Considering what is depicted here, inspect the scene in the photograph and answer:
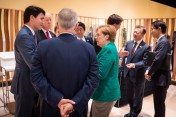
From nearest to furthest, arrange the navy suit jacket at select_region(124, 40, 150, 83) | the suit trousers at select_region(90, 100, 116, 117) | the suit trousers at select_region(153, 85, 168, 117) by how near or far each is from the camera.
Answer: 1. the suit trousers at select_region(90, 100, 116, 117)
2. the suit trousers at select_region(153, 85, 168, 117)
3. the navy suit jacket at select_region(124, 40, 150, 83)

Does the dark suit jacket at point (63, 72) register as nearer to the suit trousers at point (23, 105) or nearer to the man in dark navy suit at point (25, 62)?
the man in dark navy suit at point (25, 62)

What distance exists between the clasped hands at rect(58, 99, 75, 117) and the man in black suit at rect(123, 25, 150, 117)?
1.76m

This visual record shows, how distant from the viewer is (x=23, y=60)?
186 centimetres

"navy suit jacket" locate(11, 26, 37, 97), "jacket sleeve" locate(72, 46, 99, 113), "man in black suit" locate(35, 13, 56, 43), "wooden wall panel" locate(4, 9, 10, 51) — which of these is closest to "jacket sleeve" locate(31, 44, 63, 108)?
"jacket sleeve" locate(72, 46, 99, 113)

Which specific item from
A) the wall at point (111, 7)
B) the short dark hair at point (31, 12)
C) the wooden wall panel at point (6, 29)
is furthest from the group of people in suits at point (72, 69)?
the wall at point (111, 7)

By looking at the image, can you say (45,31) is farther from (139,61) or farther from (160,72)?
(160,72)

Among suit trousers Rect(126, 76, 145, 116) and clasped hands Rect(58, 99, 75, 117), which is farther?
suit trousers Rect(126, 76, 145, 116)

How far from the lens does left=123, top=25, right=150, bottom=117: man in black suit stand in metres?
2.82

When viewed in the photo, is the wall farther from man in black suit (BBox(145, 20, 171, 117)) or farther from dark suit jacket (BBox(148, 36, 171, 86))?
dark suit jacket (BBox(148, 36, 171, 86))

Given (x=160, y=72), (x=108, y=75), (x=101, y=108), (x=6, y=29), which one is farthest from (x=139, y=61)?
(x=6, y=29)

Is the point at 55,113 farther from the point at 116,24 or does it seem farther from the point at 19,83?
the point at 116,24

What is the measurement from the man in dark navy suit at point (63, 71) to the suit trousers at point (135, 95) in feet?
6.24

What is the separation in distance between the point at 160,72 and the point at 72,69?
5.83ft

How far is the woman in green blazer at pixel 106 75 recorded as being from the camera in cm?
163
